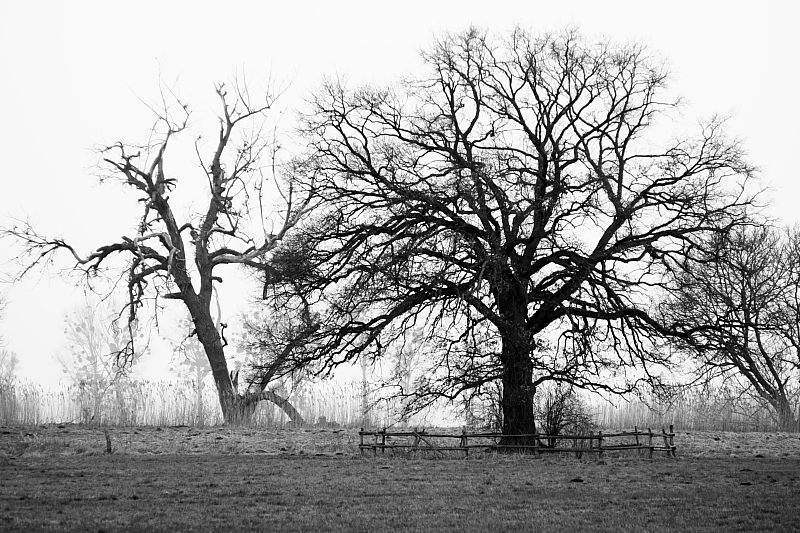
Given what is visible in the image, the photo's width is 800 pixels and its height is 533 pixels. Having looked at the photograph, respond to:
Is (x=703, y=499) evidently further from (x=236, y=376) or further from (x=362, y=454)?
(x=236, y=376)

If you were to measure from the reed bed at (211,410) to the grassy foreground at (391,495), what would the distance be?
7.28 meters

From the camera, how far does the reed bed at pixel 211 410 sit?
25391 mm

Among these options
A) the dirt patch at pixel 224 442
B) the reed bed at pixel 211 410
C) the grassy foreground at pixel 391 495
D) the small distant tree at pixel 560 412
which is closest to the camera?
the grassy foreground at pixel 391 495

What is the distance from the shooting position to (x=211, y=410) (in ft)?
86.6

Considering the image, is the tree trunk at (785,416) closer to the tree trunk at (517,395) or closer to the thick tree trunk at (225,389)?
the tree trunk at (517,395)

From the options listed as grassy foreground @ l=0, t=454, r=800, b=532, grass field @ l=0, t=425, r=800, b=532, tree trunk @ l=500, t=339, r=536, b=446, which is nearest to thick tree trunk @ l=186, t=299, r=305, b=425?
grass field @ l=0, t=425, r=800, b=532

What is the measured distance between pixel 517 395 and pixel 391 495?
8.00 metres

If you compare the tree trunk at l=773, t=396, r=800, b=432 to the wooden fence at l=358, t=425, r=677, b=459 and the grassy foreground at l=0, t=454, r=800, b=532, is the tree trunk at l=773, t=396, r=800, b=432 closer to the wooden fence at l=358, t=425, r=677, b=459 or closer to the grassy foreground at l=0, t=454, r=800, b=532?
the wooden fence at l=358, t=425, r=677, b=459

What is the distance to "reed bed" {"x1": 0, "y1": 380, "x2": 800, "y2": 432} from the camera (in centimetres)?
2539

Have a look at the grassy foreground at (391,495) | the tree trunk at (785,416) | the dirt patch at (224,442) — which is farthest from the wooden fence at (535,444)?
the tree trunk at (785,416)

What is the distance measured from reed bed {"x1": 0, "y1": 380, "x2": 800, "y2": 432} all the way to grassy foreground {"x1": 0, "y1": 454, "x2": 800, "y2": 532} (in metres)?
7.28

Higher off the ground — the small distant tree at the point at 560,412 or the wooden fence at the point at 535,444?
the small distant tree at the point at 560,412

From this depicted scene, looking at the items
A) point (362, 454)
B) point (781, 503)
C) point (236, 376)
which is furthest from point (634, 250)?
point (236, 376)

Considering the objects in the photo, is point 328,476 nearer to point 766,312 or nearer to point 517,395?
point 517,395
